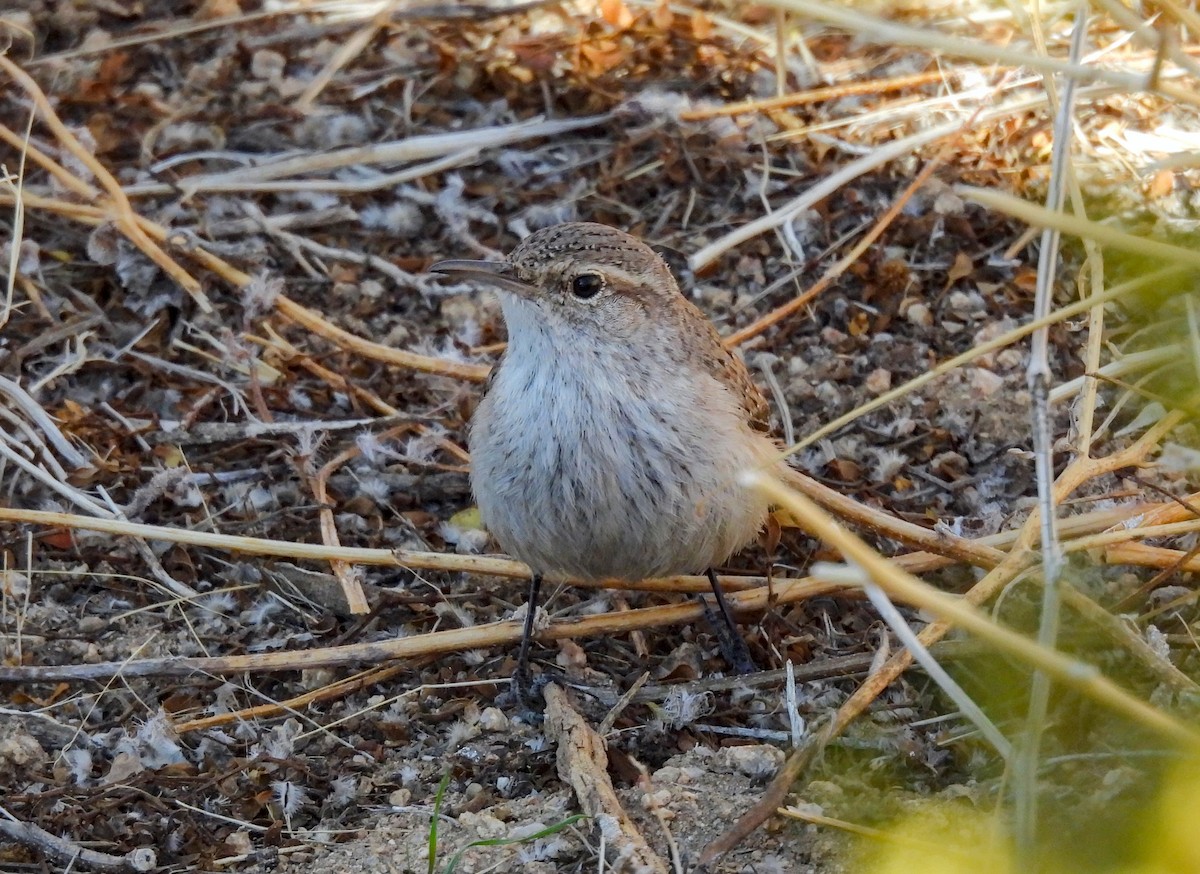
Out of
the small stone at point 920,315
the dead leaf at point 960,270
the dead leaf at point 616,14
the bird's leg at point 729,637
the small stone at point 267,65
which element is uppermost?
the dead leaf at point 616,14

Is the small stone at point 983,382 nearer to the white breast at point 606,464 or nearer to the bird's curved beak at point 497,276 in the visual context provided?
the white breast at point 606,464

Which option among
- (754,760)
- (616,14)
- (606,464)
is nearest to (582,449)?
(606,464)

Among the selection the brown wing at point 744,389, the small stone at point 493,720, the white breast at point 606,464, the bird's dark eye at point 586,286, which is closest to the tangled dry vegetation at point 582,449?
the small stone at point 493,720

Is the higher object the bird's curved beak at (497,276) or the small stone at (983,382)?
the bird's curved beak at (497,276)

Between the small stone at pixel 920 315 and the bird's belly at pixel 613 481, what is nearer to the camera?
the bird's belly at pixel 613 481

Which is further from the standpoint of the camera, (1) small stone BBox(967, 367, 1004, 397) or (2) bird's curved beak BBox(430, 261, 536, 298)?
(1) small stone BBox(967, 367, 1004, 397)

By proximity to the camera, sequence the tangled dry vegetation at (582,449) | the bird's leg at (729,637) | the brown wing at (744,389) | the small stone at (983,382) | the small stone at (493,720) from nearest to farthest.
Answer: the tangled dry vegetation at (582,449) < the small stone at (493,720) < the bird's leg at (729,637) < the brown wing at (744,389) < the small stone at (983,382)

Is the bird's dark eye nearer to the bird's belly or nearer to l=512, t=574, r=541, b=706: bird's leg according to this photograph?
the bird's belly

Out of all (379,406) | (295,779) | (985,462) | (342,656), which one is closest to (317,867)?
(295,779)

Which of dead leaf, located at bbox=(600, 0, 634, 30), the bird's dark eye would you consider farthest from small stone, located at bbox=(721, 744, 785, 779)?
dead leaf, located at bbox=(600, 0, 634, 30)
